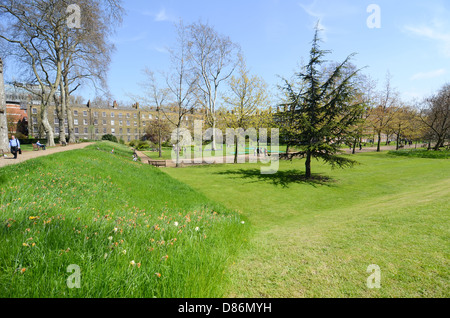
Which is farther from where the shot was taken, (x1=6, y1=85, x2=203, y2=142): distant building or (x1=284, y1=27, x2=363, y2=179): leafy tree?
(x1=6, y1=85, x2=203, y2=142): distant building

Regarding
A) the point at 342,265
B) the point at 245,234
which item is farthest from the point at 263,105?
the point at 342,265

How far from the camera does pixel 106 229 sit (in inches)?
151

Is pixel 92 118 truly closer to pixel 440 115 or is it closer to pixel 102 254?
pixel 102 254

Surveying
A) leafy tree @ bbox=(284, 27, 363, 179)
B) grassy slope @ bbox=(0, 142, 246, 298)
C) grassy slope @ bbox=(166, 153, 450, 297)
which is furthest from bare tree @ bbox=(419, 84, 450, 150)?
grassy slope @ bbox=(0, 142, 246, 298)

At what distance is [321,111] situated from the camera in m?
14.7

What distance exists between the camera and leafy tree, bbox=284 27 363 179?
540 inches

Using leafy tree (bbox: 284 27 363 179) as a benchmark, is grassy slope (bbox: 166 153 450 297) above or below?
below

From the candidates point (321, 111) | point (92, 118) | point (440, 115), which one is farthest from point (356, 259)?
point (92, 118)

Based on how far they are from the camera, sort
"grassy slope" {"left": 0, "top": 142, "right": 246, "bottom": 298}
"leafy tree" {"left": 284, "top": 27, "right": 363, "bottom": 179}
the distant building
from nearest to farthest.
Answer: "grassy slope" {"left": 0, "top": 142, "right": 246, "bottom": 298} → "leafy tree" {"left": 284, "top": 27, "right": 363, "bottom": 179} → the distant building

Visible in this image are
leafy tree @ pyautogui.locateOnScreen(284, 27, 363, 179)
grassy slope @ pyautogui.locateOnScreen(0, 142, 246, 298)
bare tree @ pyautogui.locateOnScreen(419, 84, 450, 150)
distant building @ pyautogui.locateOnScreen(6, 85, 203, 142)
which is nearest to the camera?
grassy slope @ pyautogui.locateOnScreen(0, 142, 246, 298)

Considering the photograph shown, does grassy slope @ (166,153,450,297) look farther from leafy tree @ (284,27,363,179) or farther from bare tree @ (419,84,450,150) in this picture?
bare tree @ (419,84,450,150)

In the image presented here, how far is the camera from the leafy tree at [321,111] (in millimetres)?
13727
